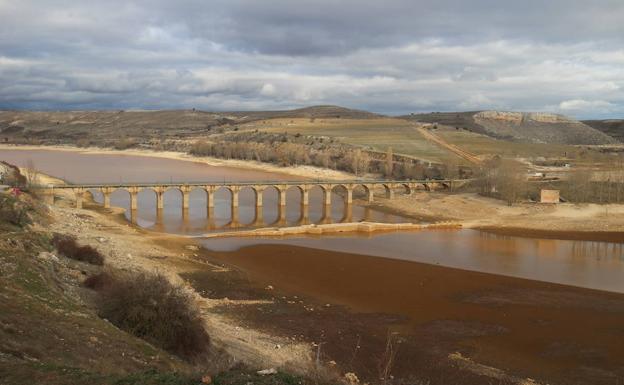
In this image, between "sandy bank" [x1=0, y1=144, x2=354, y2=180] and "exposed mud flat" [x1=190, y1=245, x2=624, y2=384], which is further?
"sandy bank" [x1=0, y1=144, x2=354, y2=180]

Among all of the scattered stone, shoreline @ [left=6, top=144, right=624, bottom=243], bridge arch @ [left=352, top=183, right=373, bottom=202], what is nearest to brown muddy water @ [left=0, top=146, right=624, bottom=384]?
shoreline @ [left=6, top=144, right=624, bottom=243]

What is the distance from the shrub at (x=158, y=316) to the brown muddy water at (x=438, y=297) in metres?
5.02

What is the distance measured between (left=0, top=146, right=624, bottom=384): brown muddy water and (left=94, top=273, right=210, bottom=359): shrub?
502 centimetres

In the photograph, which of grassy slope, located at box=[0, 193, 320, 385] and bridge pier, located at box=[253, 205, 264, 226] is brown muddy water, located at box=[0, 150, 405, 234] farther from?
grassy slope, located at box=[0, 193, 320, 385]

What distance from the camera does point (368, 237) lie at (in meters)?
46.9

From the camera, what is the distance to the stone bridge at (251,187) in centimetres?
5622

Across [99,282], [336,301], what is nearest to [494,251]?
[336,301]

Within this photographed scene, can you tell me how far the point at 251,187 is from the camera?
63938 millimetres

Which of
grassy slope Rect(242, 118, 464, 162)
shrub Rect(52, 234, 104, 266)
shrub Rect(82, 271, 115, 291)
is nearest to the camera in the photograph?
shrub Rect(82, 271, 115, 291)

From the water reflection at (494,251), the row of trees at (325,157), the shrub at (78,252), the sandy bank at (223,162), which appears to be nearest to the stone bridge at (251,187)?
the row of trees at (325,157)

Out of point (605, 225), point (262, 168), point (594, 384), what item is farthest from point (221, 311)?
point (262, 168)

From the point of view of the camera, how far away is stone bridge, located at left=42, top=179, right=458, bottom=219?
184ft

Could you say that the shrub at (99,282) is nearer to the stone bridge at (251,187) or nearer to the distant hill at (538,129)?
the stone bridge at (251,187)

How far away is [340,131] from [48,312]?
5239 inches
